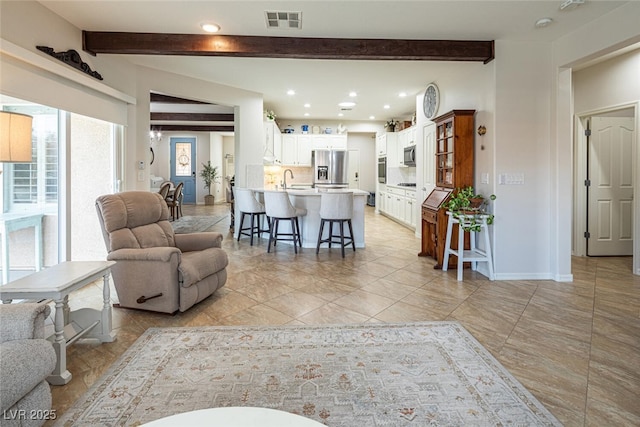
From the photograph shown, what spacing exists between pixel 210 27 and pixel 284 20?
79 cm

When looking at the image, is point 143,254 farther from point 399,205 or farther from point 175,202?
point 175,202

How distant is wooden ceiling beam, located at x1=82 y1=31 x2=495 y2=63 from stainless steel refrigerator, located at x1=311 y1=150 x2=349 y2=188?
500 centimetres

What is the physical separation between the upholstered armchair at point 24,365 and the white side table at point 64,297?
0.31 m

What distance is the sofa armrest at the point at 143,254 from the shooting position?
9.43 feet

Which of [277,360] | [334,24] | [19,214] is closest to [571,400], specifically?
[277,360]

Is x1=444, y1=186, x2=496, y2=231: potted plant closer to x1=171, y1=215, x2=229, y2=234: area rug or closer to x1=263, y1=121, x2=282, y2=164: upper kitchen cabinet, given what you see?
x1=263, y1=121, x2=282, y2=164: upper kitchen cabinet

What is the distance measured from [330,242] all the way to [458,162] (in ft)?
6.78

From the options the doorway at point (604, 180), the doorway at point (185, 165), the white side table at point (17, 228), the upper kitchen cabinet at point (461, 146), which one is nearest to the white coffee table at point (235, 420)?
the white side table at point (17, 228)

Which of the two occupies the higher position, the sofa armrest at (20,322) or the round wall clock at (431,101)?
the round wall clock at (431,101)

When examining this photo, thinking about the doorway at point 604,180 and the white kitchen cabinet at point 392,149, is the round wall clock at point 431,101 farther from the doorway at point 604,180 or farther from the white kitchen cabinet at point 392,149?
the white kitchen cabinet at point 392,149

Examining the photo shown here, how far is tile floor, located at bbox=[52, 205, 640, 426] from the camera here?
2018 millimetres

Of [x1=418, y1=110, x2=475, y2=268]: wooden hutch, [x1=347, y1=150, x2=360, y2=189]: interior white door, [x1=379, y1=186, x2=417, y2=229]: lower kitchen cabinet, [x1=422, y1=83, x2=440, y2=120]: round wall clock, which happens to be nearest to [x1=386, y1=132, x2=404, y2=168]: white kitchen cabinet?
[x1=379, y1=186, x2=417, y2=229]: lower kitchen cabinet

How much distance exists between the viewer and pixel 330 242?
5.35 metres

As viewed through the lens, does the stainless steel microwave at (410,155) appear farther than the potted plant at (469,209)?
Yes
